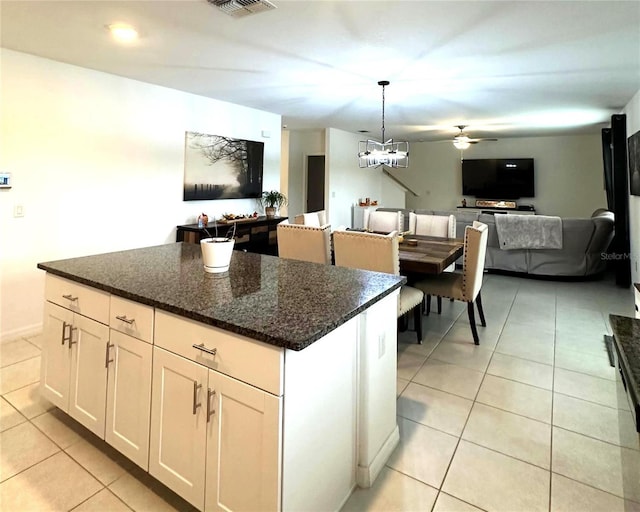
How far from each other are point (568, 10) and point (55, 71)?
388cm

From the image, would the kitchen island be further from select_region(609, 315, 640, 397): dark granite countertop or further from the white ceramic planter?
select_region(609, 315, 640, 397): dark granite countertop

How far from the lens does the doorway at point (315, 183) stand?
7.67m

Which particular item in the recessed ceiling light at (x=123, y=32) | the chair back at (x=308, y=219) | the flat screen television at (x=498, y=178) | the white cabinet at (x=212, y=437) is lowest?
the white cabinet at (x=212, y=437)

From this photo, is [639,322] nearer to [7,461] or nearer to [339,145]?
[7,461]

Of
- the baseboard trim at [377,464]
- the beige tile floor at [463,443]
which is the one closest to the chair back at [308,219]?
the beige tile floor at [463,443]

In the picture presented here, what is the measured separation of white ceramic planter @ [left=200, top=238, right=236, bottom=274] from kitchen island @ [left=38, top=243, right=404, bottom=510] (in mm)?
64

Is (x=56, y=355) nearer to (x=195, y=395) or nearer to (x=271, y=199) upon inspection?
(x=195, y=395)

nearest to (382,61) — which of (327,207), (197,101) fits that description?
(197,101)

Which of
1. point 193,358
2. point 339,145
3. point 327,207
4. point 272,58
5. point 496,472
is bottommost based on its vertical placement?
point 496,472

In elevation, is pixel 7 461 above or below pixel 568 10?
below

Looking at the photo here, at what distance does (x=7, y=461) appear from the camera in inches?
69.2

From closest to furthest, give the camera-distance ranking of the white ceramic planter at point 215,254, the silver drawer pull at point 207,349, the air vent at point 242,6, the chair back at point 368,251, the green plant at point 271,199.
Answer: the silver drawer pull at point 207,349
the white ceramic planter at point 215,254
the air vent at point 242,6
the chair back at point 368,251
the green plant at point 271,199

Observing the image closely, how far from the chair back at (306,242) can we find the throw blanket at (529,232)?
325 centimetres

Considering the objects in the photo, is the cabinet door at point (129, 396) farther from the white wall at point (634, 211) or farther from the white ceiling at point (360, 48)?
the white wall at point (634, 211)
